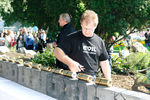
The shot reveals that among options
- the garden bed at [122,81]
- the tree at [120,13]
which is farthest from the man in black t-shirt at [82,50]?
the garden bed at [122,81]

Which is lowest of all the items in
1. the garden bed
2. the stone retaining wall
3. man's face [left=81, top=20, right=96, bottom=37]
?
the garden bed

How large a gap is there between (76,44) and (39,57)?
5.29 metres

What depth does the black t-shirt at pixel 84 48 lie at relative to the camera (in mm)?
3807

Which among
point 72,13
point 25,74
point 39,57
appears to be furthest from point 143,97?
point 39,57

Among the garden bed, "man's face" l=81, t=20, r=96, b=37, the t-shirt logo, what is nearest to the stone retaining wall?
the t-shirt logo

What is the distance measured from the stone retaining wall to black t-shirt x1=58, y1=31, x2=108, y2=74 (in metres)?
0.30

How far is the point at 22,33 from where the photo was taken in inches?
707

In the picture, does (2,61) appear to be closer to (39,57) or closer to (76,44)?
(39,57)

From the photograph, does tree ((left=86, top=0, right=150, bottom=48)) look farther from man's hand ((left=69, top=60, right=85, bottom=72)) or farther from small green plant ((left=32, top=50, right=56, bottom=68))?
man's hand ((left=69, top=60, right=85, bottom=72))

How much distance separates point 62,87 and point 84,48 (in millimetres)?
831

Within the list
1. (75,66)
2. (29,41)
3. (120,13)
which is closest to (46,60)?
(120,13)

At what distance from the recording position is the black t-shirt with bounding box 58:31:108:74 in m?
3.81

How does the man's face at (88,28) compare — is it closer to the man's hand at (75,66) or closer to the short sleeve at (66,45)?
the short sleeve at (66,45)

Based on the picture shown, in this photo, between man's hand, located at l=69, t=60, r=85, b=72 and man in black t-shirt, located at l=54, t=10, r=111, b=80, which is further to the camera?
man in black t-shirt, located at l=54, t=10, r=111, b=80
